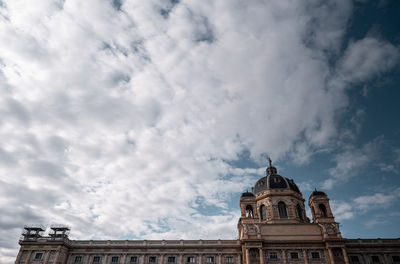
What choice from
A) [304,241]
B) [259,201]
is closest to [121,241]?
[259,201]

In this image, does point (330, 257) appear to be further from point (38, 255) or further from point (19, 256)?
point (19, 256)

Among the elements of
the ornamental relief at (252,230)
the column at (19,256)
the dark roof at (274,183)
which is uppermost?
the dark roof at (274,183)

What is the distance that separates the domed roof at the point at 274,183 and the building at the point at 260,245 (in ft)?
0.78

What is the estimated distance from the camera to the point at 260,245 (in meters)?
46.7

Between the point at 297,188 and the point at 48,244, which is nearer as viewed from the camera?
the point at 48,244

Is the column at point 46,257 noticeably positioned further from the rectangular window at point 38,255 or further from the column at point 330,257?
the column at point 330,257

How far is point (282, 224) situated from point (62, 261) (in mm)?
44031

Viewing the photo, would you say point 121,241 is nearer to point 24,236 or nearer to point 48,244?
point 48,244

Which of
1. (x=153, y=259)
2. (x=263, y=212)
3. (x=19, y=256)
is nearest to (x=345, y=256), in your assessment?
(x=263, y=212)

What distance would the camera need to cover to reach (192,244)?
51625 mm

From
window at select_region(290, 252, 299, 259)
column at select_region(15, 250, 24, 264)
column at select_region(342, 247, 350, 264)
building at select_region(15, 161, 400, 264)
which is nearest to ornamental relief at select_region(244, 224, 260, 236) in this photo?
building at select_region(15, 161, 400, 264)

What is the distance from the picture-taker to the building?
46.4 metres

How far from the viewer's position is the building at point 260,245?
152 ft

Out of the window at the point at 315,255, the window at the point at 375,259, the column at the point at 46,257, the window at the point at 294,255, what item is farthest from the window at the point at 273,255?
the column at the point at 46,257
